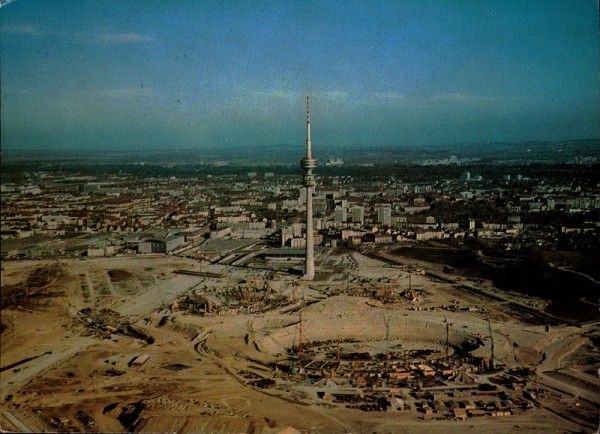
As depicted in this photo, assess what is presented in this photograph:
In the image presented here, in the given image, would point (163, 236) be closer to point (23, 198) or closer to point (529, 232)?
point (23, 198)

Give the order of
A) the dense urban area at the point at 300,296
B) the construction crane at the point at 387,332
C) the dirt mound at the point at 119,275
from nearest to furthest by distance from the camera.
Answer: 1. the dense urban area at the point at 300,296
2. the construction crane at the point at 387,332
3. the dirt mound at the point at 119,275

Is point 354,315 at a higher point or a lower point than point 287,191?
lower

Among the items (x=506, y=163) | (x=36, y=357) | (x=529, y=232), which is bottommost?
(x=36, y=357)

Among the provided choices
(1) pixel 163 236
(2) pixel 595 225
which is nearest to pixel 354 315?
(2) pixel 595 225

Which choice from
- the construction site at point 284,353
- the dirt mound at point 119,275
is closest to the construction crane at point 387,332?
the construction site at point 284,353

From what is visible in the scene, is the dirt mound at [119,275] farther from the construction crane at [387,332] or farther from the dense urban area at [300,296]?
the construction crane at [387,332]
